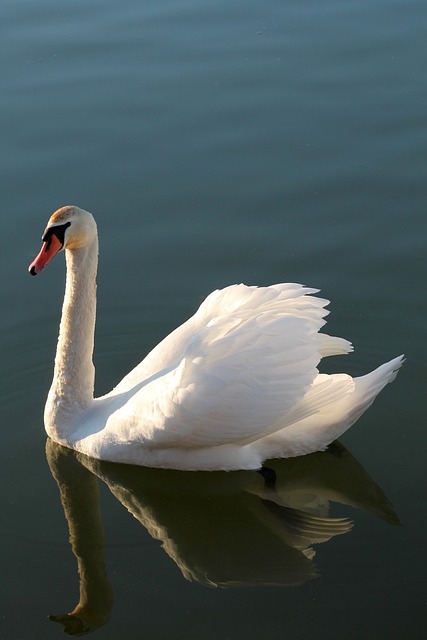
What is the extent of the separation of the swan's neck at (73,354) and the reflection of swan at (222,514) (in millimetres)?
299

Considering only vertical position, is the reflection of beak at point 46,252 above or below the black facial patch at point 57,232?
below

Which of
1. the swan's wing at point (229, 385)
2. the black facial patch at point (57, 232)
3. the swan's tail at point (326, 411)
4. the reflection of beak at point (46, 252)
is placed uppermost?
the black facial patch at point (57, 232)

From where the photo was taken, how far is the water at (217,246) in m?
6.04

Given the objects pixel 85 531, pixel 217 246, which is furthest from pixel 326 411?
pixel 217 246

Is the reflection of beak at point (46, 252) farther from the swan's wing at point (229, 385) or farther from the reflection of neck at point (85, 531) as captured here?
the reflection of neck at point (85, 531)

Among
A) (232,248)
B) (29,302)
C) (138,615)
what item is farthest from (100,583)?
(232,248)

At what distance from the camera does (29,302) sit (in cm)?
876

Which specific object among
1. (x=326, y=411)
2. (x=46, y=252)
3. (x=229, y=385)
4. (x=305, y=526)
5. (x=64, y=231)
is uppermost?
(x=64, y=231)

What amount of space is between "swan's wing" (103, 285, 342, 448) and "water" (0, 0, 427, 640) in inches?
17.9

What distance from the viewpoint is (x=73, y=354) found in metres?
7.39

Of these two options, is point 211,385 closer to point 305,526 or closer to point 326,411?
point 326,411

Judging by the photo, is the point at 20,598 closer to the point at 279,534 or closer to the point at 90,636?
the point at 90,636

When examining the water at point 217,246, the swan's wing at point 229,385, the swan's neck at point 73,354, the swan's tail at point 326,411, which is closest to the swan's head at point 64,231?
the swan's neck at point 73,354

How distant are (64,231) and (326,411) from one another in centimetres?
192
